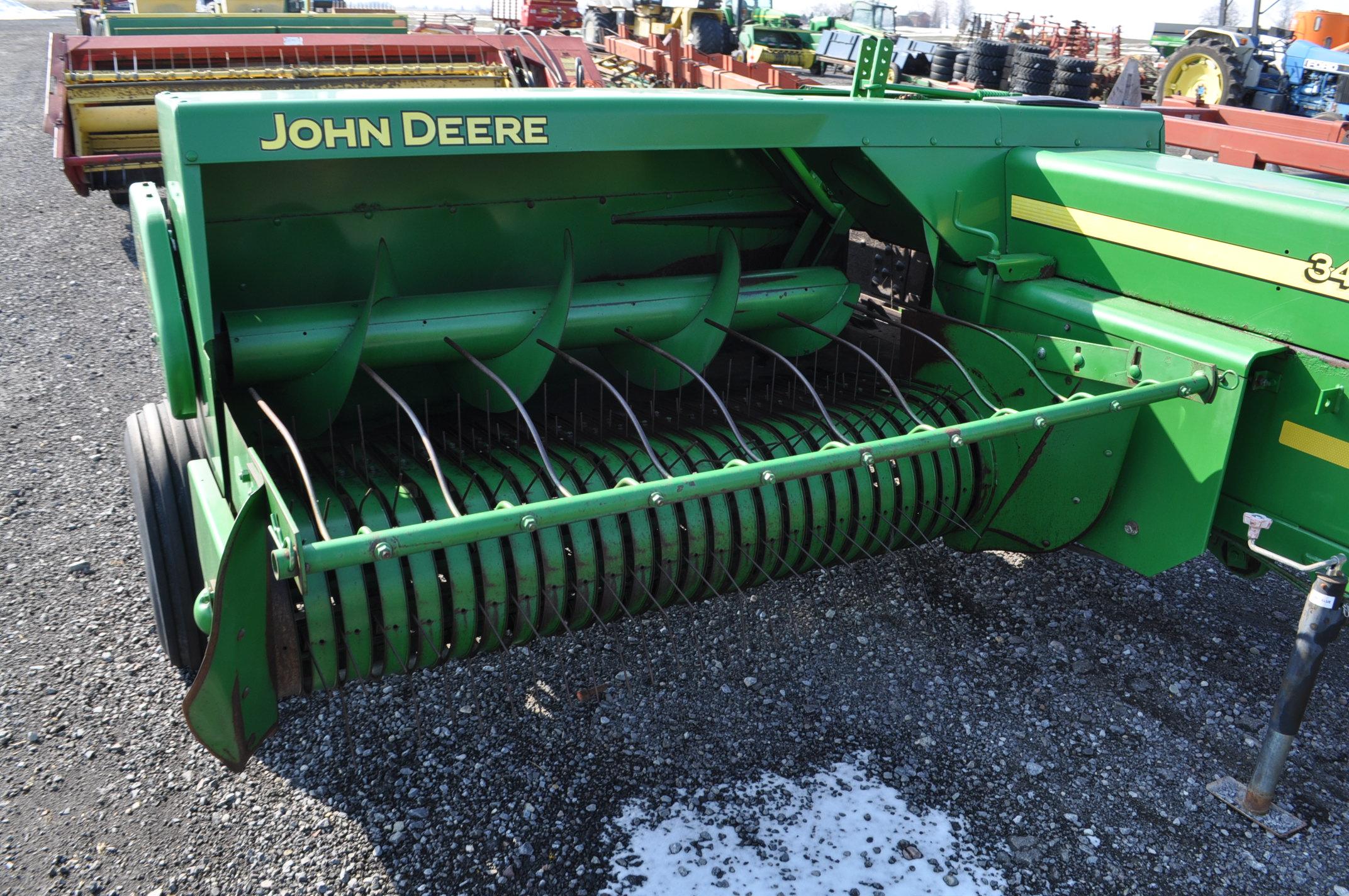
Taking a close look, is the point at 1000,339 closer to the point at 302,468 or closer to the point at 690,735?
the point at 690,735

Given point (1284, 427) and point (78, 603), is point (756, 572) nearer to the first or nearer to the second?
point (1284, 427)

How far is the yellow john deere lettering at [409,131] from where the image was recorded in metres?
2.18

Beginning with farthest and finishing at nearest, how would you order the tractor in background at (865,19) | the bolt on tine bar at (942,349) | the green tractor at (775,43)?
1. the tractor in background at (865,19)
2. the green tractor at (775,43)
3. the bolt on tine bar at (942,349)

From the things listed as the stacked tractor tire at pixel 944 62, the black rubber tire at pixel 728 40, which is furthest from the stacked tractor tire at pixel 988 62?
the black rubber tire at pixel 728 40

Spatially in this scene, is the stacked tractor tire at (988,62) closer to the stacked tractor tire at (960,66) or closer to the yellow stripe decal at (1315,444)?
the stacked tractor tire at (960,66)

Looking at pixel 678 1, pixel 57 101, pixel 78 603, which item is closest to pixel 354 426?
pixel 78 603

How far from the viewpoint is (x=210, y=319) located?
7.27 ft

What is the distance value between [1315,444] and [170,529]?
106 inches

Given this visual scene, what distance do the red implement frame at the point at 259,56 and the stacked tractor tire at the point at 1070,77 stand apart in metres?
6.13

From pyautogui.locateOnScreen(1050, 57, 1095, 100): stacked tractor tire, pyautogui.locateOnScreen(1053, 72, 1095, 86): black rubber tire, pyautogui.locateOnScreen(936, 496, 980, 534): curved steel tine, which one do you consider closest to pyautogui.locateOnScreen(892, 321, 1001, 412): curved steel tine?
pyautogui.locateOnScreen(936, 496, 980, 534): curved steel tine

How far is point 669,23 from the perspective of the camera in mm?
16328

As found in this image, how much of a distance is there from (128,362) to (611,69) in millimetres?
8080

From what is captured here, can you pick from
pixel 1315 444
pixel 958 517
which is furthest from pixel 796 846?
pixel 1315 444

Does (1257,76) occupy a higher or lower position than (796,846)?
higher
